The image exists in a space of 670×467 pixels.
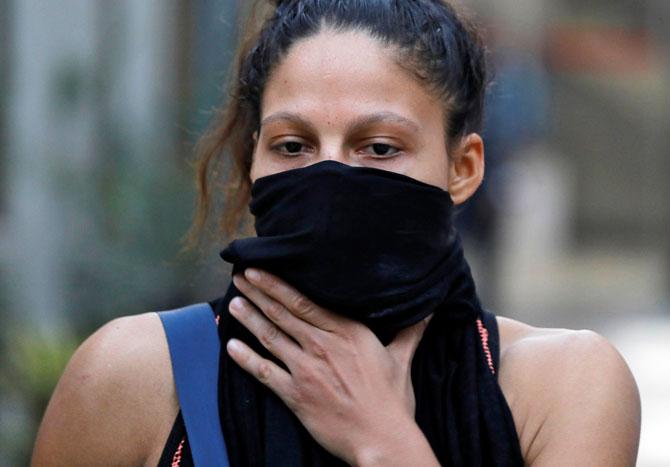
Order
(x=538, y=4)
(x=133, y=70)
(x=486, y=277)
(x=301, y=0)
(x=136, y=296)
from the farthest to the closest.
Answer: (x=538, y=4), (x=486, y=277), (x=133, y=70), (x=136, y=296), (x=301, y=0)

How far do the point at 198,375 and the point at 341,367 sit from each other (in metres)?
0.26

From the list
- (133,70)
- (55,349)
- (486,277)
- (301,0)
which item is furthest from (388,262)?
(486,277)

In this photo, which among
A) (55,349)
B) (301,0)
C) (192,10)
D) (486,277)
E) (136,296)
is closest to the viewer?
(301,0)

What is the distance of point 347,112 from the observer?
249cm

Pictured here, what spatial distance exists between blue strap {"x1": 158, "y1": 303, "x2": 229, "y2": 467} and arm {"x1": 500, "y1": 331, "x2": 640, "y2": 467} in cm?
55

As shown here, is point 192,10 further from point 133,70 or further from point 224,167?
point 224,167

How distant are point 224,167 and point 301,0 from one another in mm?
530

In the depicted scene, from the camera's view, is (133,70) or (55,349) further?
(133,70)

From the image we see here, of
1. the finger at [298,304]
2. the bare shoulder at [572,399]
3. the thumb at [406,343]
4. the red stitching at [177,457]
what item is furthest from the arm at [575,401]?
the red stitching at [177,457]

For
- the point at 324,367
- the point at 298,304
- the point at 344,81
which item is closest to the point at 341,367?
the point at 324,367

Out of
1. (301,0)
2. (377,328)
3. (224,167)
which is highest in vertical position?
(301,0)

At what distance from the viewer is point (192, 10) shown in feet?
27.6

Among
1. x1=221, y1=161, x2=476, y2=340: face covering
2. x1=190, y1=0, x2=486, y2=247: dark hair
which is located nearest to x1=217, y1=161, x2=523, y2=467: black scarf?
x1=221, y1=161, x2=476, y2=340: face covering

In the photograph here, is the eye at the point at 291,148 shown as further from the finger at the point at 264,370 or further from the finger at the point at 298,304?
the finger at the point at 264,370
